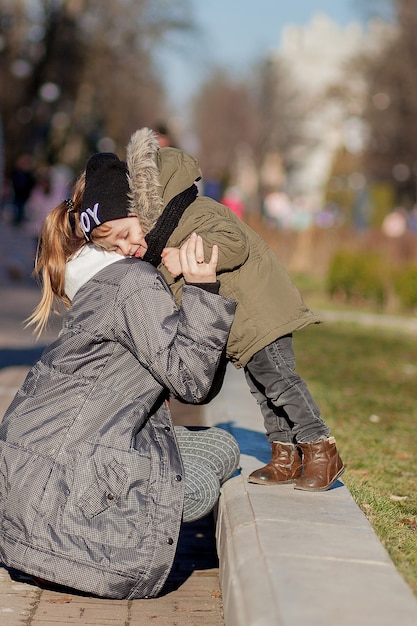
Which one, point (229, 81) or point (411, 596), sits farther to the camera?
point (229, 81)

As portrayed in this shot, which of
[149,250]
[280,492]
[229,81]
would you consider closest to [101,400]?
[149,250]

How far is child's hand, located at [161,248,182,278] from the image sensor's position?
3.83 m

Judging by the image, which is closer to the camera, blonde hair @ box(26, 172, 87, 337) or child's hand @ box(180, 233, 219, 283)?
child's hand @ box(180, 233, 219, 283)

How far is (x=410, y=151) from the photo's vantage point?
5422 cm

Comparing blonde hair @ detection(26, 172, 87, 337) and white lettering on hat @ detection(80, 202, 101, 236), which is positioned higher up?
white lettering on hat @ detection(80, 202, 101, 236)

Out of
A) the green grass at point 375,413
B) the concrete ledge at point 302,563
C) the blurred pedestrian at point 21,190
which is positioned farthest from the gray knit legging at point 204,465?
the blurred pedestrian at point 21,190

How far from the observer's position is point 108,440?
3.61m

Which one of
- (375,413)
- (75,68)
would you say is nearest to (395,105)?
(75,68)

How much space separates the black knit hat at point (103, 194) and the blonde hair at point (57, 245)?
0.08 meters

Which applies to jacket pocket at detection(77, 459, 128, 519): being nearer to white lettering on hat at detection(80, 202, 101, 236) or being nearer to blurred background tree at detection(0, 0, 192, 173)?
white lettering on hat at detection(80, 202, 101, 236)

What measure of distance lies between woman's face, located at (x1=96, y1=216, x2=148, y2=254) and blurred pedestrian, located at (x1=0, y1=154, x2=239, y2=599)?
0.11 feet

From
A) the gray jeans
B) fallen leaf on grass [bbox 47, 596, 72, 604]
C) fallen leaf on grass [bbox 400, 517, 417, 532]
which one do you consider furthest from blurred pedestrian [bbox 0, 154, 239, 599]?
fallen leaf on grass [bbox 400, 517, 417, 532]

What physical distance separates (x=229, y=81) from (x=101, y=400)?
92223mm

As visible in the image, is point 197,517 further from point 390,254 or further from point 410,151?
point 410,151
